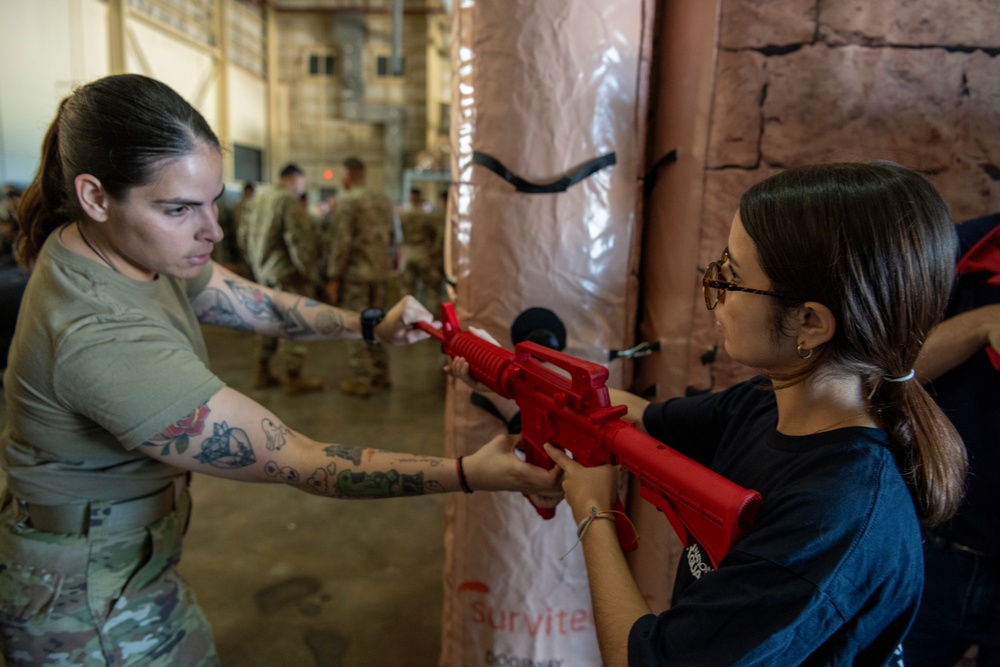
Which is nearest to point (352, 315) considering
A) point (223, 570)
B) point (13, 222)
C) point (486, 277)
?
point (486, 277)

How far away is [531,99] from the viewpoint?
1.27 meters

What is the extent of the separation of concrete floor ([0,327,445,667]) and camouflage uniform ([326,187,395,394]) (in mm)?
1218

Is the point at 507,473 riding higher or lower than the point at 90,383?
lower

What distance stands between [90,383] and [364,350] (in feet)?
12.8

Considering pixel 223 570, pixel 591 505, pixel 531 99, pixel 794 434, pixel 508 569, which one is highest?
pixel 531 99

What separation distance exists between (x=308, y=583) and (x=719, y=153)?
2.07 m

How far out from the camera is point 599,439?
88 cm

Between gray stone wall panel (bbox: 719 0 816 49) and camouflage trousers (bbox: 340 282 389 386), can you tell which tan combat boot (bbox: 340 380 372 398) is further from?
gray stone wall panel (bbox: 719 0 816 49)

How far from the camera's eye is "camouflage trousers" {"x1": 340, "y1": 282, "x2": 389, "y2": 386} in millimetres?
4820

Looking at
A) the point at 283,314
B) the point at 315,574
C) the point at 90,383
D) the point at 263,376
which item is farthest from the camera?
the point at 263,376

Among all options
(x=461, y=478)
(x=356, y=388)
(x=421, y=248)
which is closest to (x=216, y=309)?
(x=461, y=478)

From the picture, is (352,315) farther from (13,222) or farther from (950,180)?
(13,222)

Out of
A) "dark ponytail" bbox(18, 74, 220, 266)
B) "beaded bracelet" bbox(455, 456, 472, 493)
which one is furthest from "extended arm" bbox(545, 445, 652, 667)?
"dark ponytail" bbox(18, 74, 220, 266)

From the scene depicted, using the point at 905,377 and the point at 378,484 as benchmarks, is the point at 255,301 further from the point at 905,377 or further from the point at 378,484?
the point at 905,377
